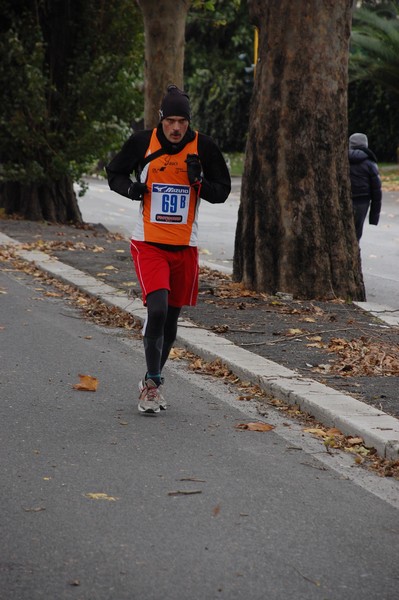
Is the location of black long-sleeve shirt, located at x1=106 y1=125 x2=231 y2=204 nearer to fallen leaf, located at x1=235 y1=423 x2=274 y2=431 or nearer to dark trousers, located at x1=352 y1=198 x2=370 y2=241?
fallen leaf, located at x1=235 y1=423 x2=274 y2=431

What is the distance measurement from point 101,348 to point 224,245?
1122 cm

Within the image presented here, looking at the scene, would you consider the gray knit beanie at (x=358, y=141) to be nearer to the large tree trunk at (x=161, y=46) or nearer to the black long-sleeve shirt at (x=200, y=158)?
the large tree trunk at (x=161, y=46)

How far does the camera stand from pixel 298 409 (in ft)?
23.6

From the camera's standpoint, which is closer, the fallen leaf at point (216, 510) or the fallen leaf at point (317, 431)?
the fallen leaf at point (216, 510)

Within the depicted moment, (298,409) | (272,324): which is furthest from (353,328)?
(298,409)

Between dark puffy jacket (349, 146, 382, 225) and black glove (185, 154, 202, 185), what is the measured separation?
8407mm

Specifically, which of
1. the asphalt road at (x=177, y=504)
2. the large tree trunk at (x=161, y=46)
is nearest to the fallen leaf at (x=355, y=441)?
the asphalt road at (x=177, y=504)

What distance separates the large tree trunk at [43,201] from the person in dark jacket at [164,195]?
43.2 ft

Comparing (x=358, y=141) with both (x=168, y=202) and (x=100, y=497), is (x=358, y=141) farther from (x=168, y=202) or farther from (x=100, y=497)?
(x=100, y=497)

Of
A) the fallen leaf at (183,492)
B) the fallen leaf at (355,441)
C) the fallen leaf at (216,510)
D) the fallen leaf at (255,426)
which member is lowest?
the fallen leaf at (255,426)

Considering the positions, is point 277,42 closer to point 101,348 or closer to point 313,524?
point 101,348

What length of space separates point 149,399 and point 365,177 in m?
8.77

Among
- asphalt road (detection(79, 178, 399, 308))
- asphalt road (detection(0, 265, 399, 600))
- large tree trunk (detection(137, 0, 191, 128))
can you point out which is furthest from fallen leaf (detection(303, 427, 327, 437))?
large tree trunk (detection(137, 0, 191, 128))

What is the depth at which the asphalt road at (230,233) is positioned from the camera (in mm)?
15562
